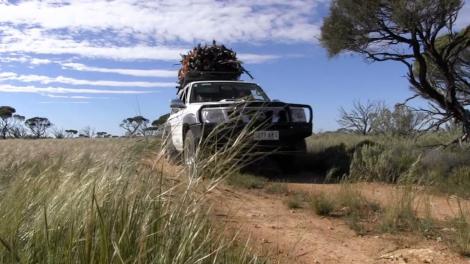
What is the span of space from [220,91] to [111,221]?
7.91 m

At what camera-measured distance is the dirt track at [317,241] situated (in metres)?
4.59

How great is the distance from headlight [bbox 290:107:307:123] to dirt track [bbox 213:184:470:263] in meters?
3.17

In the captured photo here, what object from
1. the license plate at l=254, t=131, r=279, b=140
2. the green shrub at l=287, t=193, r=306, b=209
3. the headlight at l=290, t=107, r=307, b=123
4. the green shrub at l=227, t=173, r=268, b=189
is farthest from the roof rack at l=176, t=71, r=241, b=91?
the green shrub at l=287, t=193, r=306, b=209

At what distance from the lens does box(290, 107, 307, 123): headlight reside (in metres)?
9.59

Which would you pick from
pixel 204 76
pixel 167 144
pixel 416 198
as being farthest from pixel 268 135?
pixel 204 76

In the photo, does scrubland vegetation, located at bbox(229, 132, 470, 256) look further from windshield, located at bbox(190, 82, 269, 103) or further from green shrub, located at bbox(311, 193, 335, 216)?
windshield, located at bbox(190, 82, 269, 103)

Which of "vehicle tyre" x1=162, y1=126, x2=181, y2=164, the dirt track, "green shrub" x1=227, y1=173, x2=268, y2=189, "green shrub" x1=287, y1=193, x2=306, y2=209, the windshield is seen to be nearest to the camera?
"vehicle tyre" x1=162, y1=126, x2=181, y2=164

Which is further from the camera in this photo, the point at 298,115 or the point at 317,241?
the point at 298,115

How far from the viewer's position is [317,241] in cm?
516

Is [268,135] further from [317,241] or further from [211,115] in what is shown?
[317,241]

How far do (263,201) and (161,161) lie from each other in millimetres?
3211

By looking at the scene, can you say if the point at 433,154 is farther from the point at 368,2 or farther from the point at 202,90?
the point at 202,90

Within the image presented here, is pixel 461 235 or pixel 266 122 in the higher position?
pixel 266 122

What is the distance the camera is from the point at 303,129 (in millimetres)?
9430
